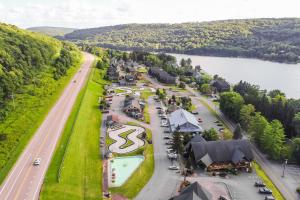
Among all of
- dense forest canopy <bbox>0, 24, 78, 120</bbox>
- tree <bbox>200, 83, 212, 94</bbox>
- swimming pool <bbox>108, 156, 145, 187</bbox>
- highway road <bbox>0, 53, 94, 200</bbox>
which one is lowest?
swimming pool <bbox>108, 156, 145, 187</bbox>

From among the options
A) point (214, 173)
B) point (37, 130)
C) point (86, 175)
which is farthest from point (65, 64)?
point (214, 173)

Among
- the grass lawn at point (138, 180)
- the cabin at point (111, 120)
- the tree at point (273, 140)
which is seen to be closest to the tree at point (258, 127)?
the tree at point (273, 140)

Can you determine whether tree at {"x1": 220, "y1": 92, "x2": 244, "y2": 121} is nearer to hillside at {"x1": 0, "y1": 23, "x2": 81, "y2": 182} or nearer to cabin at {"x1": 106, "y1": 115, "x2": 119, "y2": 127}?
cabin at {"x1": 106, "y1": 115, "x2": 119, "y2": 127}

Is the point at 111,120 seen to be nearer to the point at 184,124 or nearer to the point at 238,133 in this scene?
the point at 184,124

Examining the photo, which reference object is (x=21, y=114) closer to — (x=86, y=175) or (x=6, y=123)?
(x=6, y=123)

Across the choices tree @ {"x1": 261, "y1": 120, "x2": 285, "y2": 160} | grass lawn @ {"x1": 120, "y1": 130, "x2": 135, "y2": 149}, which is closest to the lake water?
tree @ {"x1": 261, "y1": 120, "x2": 285, "y2": 160}

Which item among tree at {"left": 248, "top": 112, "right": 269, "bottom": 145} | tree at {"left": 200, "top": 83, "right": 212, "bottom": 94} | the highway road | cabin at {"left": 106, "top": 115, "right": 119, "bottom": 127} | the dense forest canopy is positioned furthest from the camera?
tree at {"left": 200, "top": 83, "right": 212, "bottom": 94}

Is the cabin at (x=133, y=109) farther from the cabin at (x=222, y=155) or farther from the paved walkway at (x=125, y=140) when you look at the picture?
the cabin at (x=222, y=155)

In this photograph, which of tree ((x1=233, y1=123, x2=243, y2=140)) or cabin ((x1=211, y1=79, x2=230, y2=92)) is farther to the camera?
cabin ((x1=211, y1=79, x2=230, y2=92))
